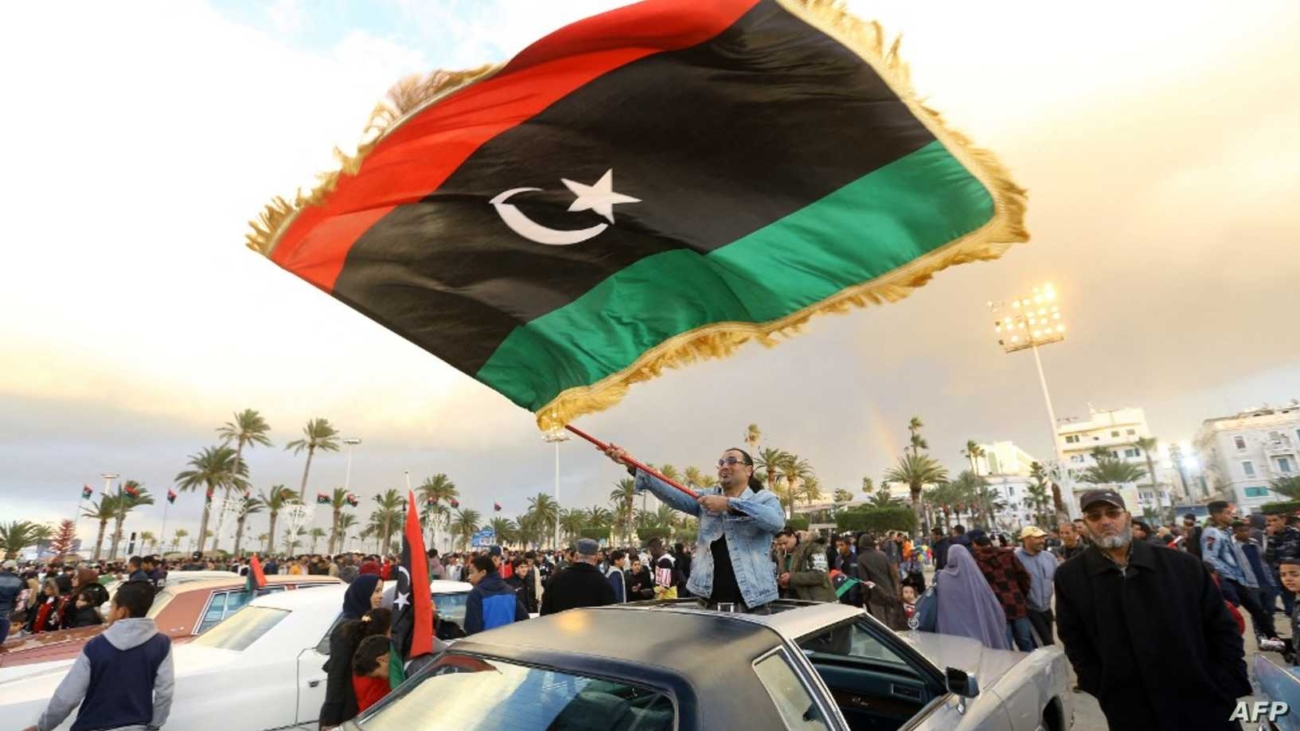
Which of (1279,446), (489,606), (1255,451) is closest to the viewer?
(489,606)

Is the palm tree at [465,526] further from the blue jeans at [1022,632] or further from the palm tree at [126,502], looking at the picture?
the blue jeans at [1022,632]

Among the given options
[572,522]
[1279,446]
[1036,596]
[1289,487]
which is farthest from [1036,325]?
[1279,446]

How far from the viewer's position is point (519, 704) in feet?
7.69

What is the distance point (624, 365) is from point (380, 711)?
252cm

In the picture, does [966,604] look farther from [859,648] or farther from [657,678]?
[657,678]

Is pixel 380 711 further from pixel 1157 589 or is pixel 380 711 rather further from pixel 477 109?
pixel 1157 589

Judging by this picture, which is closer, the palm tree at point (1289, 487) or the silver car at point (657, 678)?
the silver car at point (657, 678)

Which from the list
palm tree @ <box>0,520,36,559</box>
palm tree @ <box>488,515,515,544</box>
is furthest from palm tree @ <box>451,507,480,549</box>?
palm tree @ <box>0,520,36,559</box>

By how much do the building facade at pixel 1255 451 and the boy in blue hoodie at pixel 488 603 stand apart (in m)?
112

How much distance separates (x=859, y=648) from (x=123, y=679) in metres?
4.58

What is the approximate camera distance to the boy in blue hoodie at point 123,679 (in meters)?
3.80

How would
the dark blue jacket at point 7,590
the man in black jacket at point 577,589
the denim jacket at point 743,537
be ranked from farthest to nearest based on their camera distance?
the dark blue jacket at point 7,590 < the man in black jacket at point 577,589 < the denim jacket at point 743,537

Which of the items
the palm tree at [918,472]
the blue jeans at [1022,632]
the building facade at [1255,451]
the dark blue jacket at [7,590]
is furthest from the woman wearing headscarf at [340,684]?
the building facade at [1255,451]

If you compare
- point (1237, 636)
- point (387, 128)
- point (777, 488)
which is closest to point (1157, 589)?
point (1237, 636)
